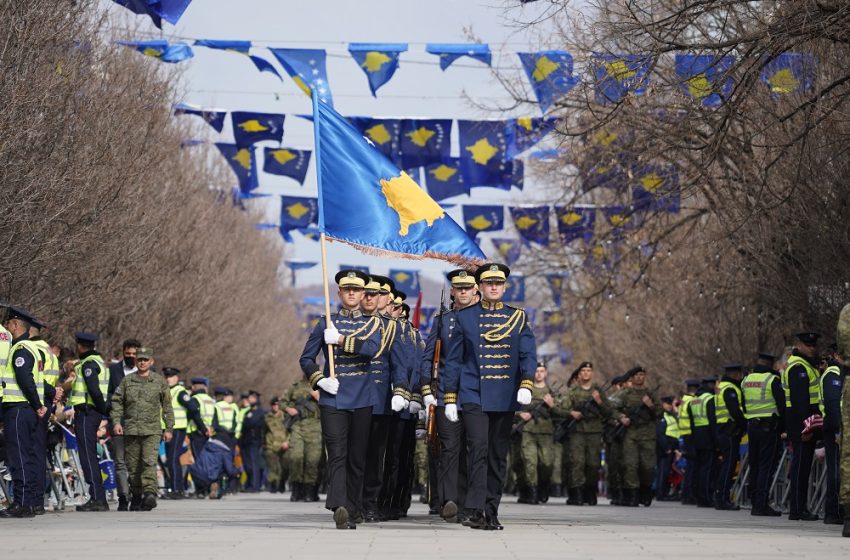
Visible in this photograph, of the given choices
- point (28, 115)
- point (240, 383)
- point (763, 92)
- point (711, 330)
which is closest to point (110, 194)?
point (28, 115)

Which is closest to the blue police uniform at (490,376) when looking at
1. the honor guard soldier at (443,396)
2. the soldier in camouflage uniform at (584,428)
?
the honor guard soldier at (443,396)

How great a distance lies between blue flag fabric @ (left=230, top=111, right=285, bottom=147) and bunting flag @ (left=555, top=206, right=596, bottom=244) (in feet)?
21.2

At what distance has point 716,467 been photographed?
26.9 metres

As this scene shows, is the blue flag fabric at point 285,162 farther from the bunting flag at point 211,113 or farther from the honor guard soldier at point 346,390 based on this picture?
the honor guard soldier at point 346,390

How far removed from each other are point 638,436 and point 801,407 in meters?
7.44

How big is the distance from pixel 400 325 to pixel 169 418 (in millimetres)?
4741

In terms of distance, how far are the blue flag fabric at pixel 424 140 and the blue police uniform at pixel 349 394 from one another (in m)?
16.2

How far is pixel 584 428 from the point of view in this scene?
2591 centimetres

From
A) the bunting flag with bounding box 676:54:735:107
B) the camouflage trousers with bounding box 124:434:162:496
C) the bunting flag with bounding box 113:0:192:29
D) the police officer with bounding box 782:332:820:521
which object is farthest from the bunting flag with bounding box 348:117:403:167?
the police officer with bounding box 782:332:820:521

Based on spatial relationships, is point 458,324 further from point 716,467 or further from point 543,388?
point 716,467

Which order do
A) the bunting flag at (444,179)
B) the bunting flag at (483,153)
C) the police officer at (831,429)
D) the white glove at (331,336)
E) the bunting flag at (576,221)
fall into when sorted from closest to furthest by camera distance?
the white glove at (331,336) → the police officer at (831,429) → the bunting flag at (483,153) → the bunting flag at (444,179) → the bunting flag at (576,221)

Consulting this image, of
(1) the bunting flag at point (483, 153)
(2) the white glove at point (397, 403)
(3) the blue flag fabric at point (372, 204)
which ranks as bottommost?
(2) the white glove at point (397, 403)

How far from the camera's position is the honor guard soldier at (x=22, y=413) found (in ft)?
56.6

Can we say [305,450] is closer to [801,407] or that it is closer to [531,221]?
[801,407]
